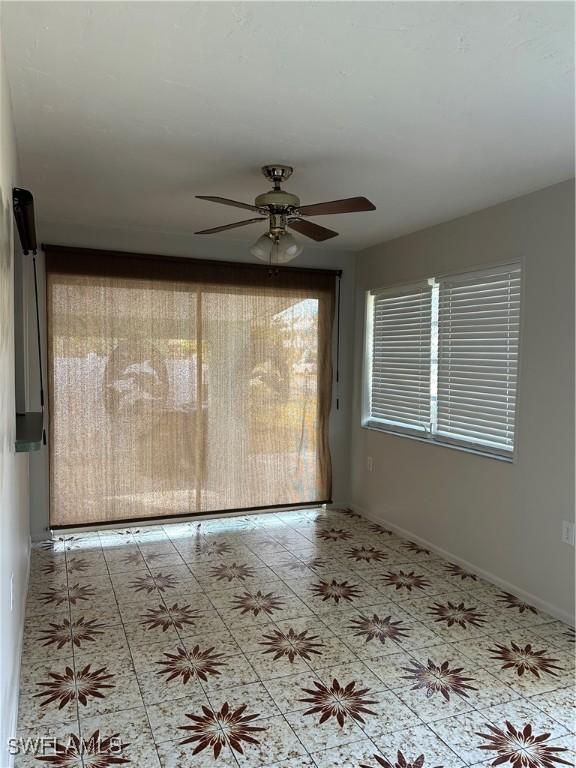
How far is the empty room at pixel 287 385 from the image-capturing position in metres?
1.96

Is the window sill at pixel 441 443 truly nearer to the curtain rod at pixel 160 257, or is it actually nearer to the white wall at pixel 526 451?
the white wall at pixel 526 451

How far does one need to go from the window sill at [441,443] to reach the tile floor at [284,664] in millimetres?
842

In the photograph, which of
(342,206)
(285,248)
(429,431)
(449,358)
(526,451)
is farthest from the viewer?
(429,431)

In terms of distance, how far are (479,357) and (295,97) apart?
91.3 inches

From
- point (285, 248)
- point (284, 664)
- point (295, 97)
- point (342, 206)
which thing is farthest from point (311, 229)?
point (284, 664)

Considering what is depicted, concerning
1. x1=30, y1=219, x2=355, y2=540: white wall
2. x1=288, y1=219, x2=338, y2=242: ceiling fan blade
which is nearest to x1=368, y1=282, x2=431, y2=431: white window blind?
x1=30, y1=219, x2=355, y2=540: white wall

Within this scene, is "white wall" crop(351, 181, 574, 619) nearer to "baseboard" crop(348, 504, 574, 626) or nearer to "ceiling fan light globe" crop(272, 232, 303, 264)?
"baseboard" crop(348, 504, 574, 626)

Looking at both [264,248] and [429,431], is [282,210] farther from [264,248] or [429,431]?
[429,431]

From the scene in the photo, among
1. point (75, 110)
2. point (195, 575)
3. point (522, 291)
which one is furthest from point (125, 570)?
point (522, 291)

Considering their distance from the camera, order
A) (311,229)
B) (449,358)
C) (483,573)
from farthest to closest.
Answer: (449,358) < (483,573) < (311,229)

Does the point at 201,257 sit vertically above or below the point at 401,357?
above

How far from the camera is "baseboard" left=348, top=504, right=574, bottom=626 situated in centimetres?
323

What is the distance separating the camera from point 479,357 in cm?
385

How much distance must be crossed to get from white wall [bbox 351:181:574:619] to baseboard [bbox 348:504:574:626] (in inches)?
0.6
